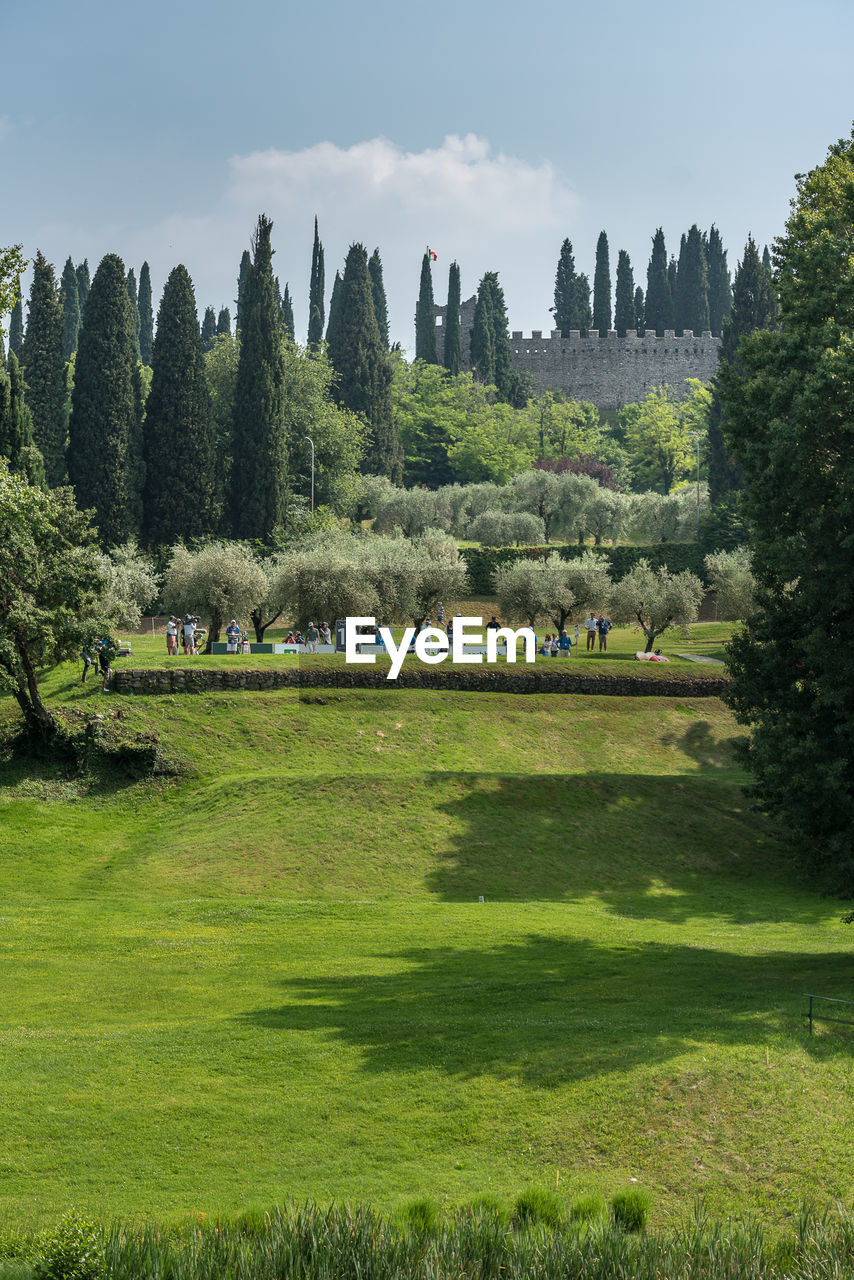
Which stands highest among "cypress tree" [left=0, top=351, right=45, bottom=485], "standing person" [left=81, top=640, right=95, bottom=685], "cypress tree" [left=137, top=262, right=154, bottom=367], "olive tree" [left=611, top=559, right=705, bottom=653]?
"cypress tree" [left=137, top=262, right=154, bottom=367]

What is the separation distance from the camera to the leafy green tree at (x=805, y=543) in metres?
19.2

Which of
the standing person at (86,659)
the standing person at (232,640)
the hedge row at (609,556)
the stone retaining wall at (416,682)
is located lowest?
the stone retaining wall at (416,682)

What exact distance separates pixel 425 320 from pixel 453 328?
10.5 metres

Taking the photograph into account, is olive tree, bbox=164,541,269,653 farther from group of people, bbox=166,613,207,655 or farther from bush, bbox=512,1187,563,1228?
bush, bbox=512,1187,563,1228

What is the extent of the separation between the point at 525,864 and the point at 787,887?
21.5ft

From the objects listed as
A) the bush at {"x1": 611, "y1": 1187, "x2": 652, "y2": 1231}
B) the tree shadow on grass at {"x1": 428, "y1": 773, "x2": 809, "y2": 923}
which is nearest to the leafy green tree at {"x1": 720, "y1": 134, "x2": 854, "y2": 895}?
the tree shadow on grass at {"x1": 428, "y1": 773, "x2": 809, "y2": 923}

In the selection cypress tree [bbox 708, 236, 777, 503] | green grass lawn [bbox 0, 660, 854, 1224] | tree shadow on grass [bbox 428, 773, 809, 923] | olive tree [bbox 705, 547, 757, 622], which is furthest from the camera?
cypress tree [bbox 708, 236, 777, 503]

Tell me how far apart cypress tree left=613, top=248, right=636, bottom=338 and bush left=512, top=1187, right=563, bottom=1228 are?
134103mm

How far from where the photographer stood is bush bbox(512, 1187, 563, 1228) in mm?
10750

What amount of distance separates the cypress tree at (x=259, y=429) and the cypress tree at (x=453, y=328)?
155 ft

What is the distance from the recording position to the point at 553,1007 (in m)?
17.0

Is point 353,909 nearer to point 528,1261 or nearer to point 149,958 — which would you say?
point 149,958

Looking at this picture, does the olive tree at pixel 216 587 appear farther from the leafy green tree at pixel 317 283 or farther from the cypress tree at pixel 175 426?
the leafy green tree at pixel 317 283

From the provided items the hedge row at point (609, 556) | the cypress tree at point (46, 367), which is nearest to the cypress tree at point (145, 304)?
the cypress tree at point (46, 367)
